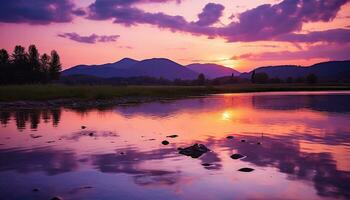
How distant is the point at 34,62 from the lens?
12256 cm

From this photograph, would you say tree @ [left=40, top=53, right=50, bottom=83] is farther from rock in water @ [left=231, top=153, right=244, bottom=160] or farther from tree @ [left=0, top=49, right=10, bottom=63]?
rock in water @ [left=231, top=153, right=244, bottom=160]

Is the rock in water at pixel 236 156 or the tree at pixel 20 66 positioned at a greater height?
the tree at pixel 20 66

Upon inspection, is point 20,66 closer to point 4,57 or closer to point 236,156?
point 4,57

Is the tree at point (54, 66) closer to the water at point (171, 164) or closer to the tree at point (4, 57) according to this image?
the tree at point (4, 57)

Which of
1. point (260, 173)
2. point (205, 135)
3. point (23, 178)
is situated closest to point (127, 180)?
point (23, 178)

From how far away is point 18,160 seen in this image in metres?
20.3

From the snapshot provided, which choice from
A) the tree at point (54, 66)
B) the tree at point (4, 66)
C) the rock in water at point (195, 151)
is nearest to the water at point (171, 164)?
the rock in water at point (195, 151)

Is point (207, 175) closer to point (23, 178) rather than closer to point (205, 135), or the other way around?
point (23, 178)

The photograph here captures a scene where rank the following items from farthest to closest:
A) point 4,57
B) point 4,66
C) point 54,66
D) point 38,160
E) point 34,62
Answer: point 54,66, point 34,62, point 4,57, point 4,66, point 38,160

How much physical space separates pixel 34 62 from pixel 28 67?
13.2ft

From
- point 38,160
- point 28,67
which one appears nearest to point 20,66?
point 28,67

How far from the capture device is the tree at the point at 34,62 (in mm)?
118562

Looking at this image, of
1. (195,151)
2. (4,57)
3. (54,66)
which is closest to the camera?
(195,151)

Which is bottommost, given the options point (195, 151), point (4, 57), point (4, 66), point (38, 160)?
point (38, 160)
